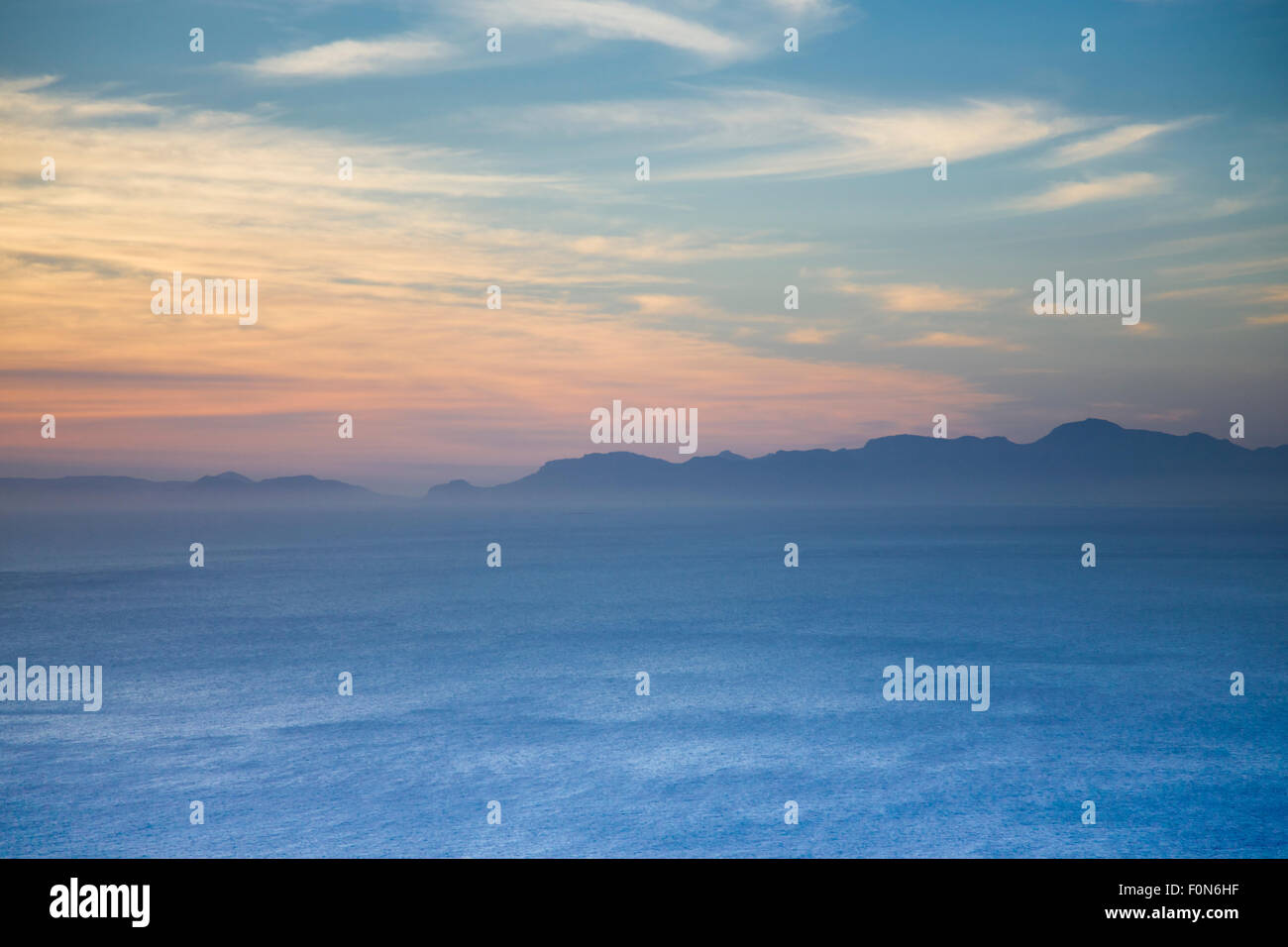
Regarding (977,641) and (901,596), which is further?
(901,596)

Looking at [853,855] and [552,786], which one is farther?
[552,786]

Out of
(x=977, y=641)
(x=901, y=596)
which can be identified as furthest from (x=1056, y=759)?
(x=901, y=596)

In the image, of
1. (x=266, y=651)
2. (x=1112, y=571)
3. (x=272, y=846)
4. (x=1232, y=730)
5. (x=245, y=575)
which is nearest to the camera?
(x=272, y=846)

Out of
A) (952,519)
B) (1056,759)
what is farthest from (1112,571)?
(952,519)

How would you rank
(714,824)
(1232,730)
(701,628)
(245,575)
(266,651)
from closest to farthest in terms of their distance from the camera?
→ 1. (714,824)
2. (1232,730)
3. (266,651)
4. (701,628)
5. (245,575)

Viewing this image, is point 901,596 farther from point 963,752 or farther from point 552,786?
point 552,786

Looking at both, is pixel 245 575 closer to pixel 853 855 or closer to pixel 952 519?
pixel 853 855
